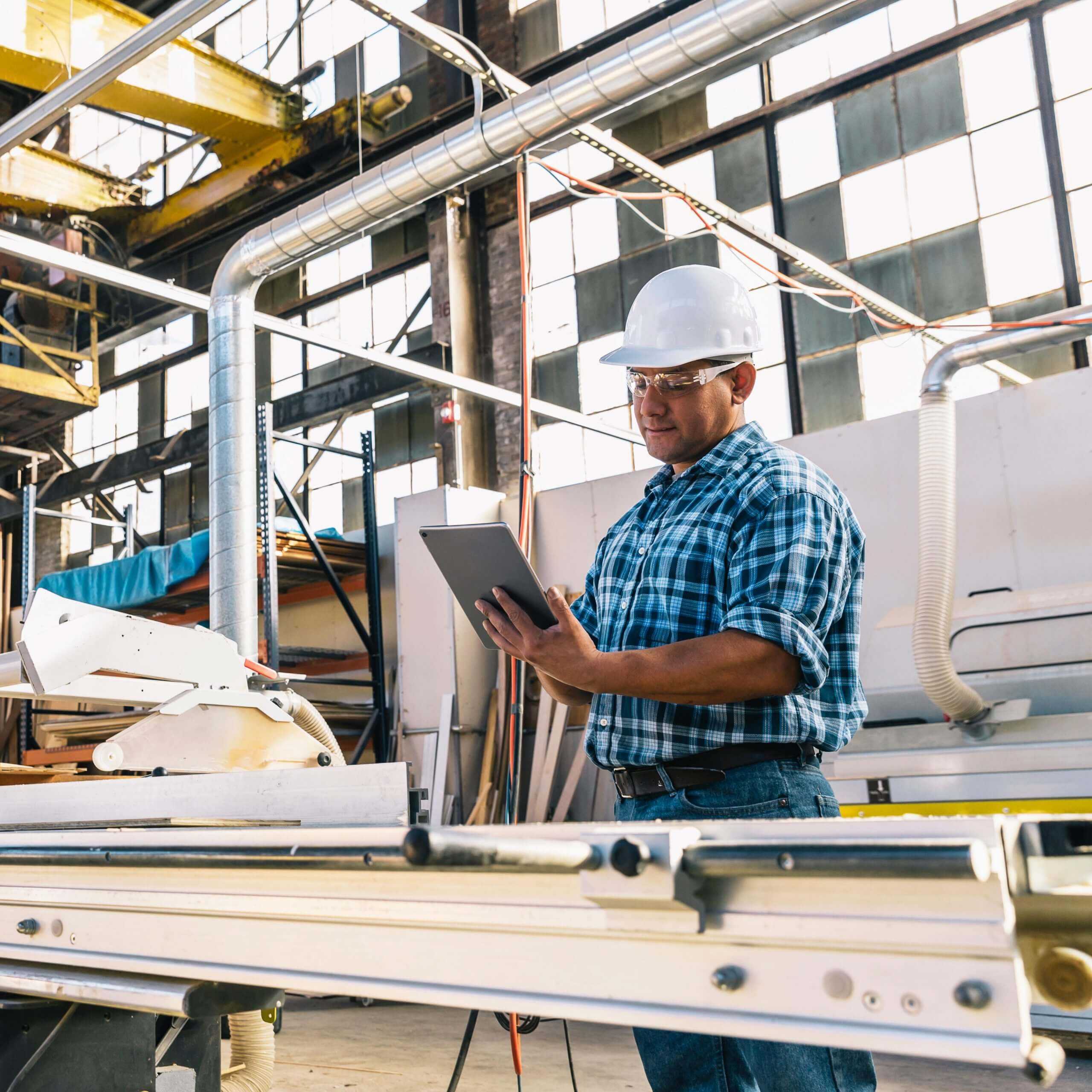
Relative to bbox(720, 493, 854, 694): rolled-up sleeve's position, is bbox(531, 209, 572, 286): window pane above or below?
above

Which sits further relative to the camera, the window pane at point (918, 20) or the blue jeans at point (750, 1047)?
the window pane at point (918, 20)

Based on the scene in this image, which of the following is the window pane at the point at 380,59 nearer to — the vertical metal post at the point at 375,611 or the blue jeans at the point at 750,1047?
the vertical metal post at the point at 375,611

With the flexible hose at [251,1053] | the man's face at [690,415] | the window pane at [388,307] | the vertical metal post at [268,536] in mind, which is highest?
the window pane at [388,307]

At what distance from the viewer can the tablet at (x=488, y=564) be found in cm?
161

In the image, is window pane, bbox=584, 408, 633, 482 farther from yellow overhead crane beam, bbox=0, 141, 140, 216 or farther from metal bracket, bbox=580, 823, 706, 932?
metal bracket, bbox=580, 823, 706, 932

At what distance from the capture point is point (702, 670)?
5.08ft

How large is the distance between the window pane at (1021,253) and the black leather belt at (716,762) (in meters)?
5.97

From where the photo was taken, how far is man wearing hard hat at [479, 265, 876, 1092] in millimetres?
1561

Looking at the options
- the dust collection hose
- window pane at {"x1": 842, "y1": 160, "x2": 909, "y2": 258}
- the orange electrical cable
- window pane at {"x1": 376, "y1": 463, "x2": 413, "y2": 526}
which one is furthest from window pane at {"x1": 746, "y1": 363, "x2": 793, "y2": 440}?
the dust collection hose

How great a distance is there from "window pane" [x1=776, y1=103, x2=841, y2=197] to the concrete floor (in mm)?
5760

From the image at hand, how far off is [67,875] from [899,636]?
3901 millimetres

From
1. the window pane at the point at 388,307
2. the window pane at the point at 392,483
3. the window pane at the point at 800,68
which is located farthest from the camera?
the window pane at the point at 388,307

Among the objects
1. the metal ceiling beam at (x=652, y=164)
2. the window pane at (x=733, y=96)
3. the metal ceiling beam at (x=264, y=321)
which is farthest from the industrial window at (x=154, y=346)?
the metal ceiling beam at (x=652, y=164)

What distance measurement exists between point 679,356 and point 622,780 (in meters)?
0.71
